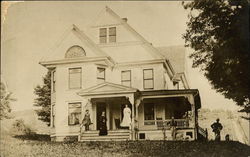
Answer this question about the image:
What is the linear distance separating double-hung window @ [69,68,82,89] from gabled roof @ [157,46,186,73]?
1.61m

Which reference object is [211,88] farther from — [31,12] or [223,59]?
[31,12]

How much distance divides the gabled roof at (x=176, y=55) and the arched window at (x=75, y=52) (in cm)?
156

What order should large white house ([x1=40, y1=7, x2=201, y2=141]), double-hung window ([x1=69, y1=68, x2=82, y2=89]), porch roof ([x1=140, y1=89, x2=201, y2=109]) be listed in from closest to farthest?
porch roof ([x1=140, y1=89, x2=201, y2=109]) → large white house ([x1=40, y1=7, x2=201, y2=141]) → double-hung window ([x1=69, y1=68, x2=82, y2=89])

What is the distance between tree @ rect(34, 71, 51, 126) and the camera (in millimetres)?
7291

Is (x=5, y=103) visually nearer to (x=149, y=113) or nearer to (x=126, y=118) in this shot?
(x=126, y=118)

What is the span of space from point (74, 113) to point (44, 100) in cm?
70

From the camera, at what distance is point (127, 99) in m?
8.36

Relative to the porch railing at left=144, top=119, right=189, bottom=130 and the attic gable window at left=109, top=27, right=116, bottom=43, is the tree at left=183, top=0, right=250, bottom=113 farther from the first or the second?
the attic gable window at left=109, top=27, right=116, bottom=43

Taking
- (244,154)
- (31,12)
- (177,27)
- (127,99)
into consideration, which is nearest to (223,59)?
(177,27)

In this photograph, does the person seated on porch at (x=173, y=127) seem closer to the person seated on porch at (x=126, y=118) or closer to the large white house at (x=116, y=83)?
the large white house at (x=116, y=83)

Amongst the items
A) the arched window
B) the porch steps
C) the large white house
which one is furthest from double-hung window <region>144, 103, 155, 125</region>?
the arched window

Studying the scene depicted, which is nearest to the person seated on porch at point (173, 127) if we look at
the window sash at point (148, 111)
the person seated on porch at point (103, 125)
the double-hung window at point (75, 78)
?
the window sash at point (148, 111)

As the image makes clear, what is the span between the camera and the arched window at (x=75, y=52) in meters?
8.25

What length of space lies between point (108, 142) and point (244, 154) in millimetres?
2165
